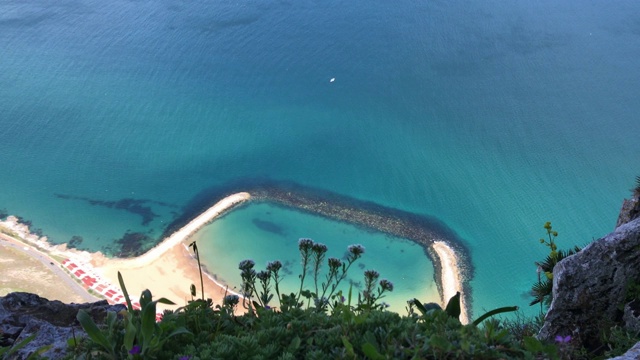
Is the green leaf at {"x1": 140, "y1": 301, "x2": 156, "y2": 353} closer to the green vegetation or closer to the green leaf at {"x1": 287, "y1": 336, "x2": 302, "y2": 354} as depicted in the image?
the green vegetation

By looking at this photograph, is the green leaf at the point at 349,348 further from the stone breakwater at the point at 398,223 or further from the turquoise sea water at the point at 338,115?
the turquoise sea water at the point at 338,115

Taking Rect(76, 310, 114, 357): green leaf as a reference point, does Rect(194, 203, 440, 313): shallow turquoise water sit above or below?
above

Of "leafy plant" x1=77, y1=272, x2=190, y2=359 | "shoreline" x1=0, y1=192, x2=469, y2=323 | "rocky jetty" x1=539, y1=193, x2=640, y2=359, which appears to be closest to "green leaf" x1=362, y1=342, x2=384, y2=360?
"leafy plant" x1=77, y1=272, x2=190, y2=359

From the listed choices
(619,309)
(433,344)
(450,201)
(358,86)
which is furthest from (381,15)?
(433,344)

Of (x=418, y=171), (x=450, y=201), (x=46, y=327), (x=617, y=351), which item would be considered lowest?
(x=46, y=327)

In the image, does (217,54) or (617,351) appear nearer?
(617,351)

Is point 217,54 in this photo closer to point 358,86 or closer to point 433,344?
point 358,86
